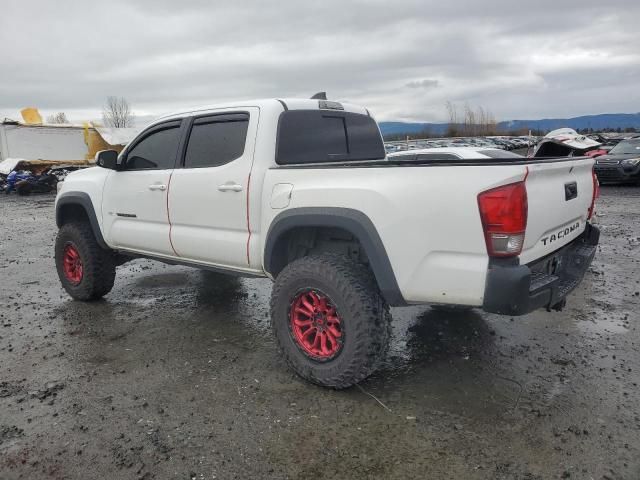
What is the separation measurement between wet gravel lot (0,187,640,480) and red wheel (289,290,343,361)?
0.27 meters

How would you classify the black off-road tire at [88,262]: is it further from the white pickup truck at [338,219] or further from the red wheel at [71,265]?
the white pickup truck at [338,219]

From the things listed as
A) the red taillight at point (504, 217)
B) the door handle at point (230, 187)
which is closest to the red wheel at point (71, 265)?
the door handle at point (230, 187)

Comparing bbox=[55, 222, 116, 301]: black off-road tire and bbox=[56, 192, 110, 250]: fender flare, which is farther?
bbox=[55, 222, 116, 301]: black off-road tire

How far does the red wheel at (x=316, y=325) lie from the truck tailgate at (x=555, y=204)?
123 cm

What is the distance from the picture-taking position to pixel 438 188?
2.89m

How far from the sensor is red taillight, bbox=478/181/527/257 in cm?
276

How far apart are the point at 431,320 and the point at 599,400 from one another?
174 cm

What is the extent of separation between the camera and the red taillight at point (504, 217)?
2764mm

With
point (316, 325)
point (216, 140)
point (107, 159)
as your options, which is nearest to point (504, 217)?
point (316, 325)

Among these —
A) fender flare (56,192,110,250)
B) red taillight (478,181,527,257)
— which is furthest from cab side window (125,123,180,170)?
red taillight (478,181,527,257)

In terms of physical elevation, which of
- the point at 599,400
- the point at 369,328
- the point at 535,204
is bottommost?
the point at 599,400

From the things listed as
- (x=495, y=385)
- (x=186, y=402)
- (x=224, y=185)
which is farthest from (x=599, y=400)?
(x=224, y=185)

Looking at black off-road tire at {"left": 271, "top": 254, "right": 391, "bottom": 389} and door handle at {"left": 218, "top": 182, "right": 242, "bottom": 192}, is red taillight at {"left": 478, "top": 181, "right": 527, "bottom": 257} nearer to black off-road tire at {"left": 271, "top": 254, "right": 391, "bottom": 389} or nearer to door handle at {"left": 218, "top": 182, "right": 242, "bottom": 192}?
black off-road tire at {"left": 271, "top": 254, "right": 391, "bottom": 389}

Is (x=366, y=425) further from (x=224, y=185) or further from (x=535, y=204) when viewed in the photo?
(x=224, y=185)
